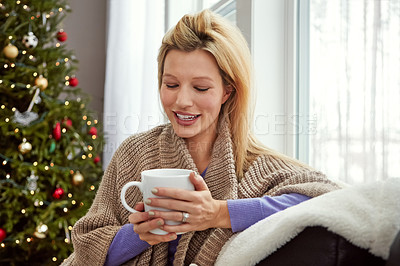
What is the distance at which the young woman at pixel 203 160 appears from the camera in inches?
44.0

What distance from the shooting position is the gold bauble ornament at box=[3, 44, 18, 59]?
2.67m

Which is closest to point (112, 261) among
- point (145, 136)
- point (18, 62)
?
point (145, 136)

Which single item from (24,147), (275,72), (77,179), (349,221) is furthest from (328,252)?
(77,179)

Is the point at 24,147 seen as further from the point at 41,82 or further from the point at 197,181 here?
the point at 197,181

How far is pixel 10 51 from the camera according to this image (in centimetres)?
267

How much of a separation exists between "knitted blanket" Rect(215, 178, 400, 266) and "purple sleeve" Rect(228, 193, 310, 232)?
156 mm

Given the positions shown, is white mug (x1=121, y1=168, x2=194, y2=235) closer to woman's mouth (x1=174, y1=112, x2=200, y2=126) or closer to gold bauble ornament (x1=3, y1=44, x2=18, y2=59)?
woman's mouth (x1=174, y1=112, x2=200, y2=126)

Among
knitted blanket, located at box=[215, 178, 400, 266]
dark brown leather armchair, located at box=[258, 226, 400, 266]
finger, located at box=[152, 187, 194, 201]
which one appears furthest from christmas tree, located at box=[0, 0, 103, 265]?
dark brown leather armchair, located at box=[258, 226, 400, 266]

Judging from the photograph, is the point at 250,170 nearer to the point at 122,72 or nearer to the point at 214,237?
the point at 214,237

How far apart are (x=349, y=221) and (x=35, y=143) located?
2391 mm

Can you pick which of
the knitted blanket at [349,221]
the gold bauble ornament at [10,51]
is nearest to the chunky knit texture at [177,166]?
the knitted blanket at [349,221]

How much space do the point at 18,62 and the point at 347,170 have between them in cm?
213

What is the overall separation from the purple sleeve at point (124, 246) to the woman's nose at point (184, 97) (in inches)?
14.2

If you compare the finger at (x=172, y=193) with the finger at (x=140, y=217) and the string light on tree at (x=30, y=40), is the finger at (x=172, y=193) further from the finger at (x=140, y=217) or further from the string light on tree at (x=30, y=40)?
the string light on tree at (x=30, y=40)
